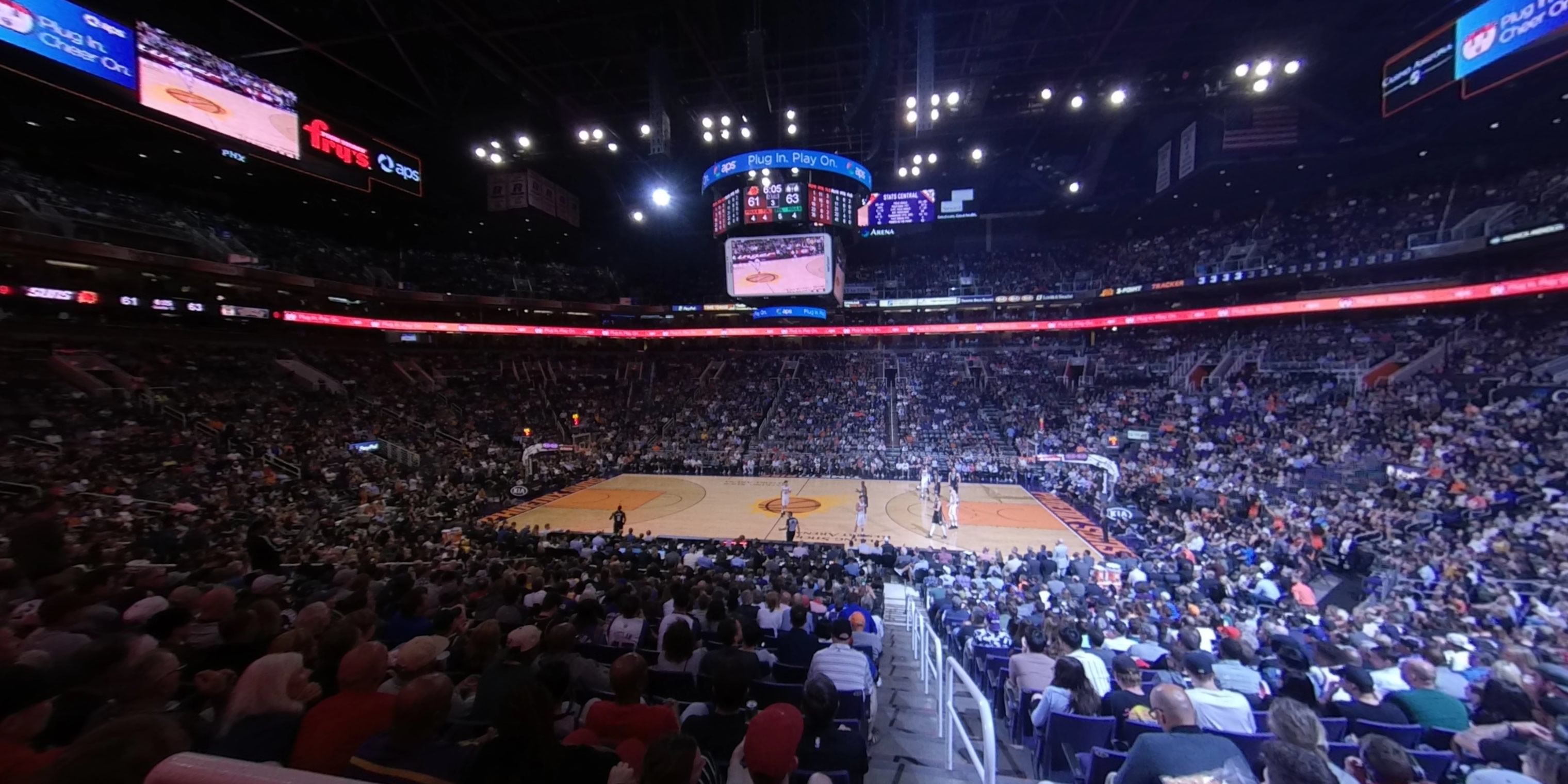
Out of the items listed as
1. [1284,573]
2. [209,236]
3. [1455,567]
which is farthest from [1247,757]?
[209,236]

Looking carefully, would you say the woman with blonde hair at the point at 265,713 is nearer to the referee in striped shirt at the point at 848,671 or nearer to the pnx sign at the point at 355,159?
the referee in striped shirt at the point at 848,671

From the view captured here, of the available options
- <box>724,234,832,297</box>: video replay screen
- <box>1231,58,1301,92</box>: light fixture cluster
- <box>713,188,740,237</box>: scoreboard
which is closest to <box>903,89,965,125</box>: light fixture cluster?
<box>724,234,832,297</box>: video replay screen

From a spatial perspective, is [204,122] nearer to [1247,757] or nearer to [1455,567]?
[1247,757]

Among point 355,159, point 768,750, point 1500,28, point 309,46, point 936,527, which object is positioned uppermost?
point 309,46

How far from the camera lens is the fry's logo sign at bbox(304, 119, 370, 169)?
18.9 m

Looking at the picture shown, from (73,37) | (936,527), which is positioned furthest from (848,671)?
(73,37)

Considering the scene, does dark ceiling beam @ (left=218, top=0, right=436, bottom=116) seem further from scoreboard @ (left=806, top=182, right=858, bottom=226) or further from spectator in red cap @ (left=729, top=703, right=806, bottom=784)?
spectator in red cap @ (left=729, top=703, right=806, bottom=784)

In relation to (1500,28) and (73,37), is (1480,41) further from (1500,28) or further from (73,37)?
(73,37)

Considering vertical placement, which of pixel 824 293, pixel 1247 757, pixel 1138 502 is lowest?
pixel 1138 502

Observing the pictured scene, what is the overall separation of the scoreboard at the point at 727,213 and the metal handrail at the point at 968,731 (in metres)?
16.4

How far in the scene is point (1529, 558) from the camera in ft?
34.7

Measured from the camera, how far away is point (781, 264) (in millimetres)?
19500

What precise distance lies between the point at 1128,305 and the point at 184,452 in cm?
4493

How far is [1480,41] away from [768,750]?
2422 cm
